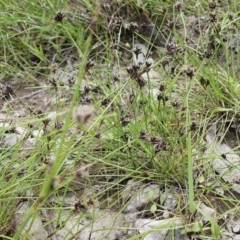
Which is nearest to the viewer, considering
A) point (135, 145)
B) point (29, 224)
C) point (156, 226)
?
point (156, 226)

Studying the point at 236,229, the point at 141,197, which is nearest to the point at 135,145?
the point at 141,197

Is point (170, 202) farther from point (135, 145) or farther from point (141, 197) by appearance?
point (135, 145)

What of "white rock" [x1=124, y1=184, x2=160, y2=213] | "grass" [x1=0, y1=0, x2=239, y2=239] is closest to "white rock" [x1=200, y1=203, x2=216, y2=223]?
"grass" [x1=0, y1=0, x2=239, y2=239]

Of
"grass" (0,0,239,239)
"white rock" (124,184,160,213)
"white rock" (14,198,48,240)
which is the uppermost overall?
"grass" (0,0,239,239)

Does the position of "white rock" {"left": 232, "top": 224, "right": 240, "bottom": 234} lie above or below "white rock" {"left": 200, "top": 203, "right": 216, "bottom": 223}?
below

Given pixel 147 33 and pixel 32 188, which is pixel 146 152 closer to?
pixel 32 188

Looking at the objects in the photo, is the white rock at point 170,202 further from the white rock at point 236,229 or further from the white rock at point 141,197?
the white rock at point 236,229

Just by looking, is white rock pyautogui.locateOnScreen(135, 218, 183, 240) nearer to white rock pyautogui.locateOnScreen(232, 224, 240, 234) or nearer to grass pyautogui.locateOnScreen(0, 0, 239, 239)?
grass pyautogui.locateOnScreen(0, 0, 239, 239)

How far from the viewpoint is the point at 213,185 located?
5.53 ft

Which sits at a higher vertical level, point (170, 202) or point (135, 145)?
point (135, 145)

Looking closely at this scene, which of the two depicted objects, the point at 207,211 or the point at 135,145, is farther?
the point at 135,145

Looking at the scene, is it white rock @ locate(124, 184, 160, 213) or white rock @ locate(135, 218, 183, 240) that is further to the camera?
white rock @ locate(124, 184, 160, 213)

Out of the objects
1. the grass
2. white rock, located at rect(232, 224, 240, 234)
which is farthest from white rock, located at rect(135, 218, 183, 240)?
white rock, located at rect(232, 224, 240, 234)

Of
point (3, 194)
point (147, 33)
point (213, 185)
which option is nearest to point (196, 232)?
point (213, 185)
